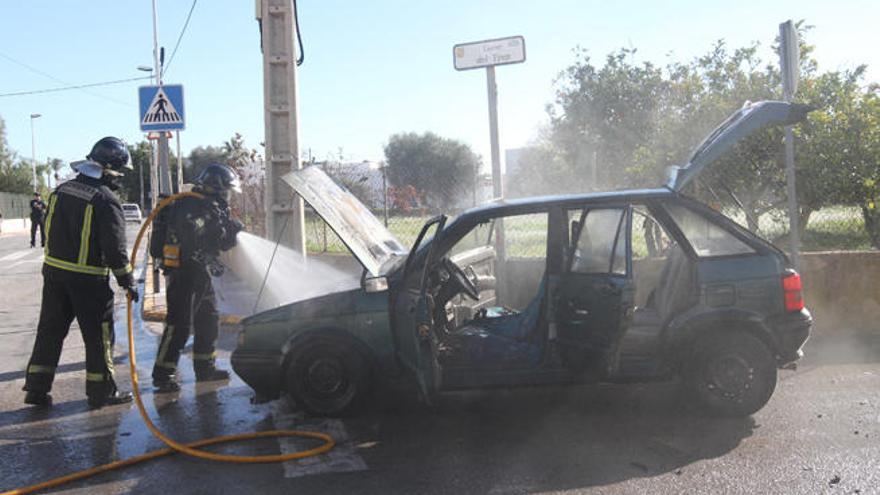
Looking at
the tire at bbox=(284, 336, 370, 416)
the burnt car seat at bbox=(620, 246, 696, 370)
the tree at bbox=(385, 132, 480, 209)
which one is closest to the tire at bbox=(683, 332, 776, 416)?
the burnt car seat at bbox=(620, 246, 696, 370)

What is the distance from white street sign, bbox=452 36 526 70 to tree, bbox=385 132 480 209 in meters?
2.41

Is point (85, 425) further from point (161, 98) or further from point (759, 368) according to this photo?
point (161, 98)

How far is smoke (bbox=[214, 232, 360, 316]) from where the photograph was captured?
20.4 feet

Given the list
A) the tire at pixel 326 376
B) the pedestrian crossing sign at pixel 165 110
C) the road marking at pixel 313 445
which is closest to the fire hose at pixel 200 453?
the road marking at pixel 313 445

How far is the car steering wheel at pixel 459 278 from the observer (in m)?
5.35

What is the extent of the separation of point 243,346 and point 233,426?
0.55 metres

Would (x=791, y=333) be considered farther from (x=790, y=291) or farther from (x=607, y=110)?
(x=607, y=110)

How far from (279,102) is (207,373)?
3624 millimetres

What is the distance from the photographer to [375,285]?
510 centimetres

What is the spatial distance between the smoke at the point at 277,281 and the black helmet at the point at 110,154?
139cm

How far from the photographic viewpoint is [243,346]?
516cm

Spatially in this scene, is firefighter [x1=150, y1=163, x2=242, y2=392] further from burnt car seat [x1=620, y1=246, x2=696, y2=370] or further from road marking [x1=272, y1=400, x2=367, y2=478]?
burnt car seat [x1=620, y1=246, x2=696, y2=370]

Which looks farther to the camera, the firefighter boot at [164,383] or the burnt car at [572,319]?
the firefighter boot at [164,383]

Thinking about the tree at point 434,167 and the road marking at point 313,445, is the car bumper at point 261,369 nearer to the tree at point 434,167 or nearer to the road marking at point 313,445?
the road marking at point 313,445
